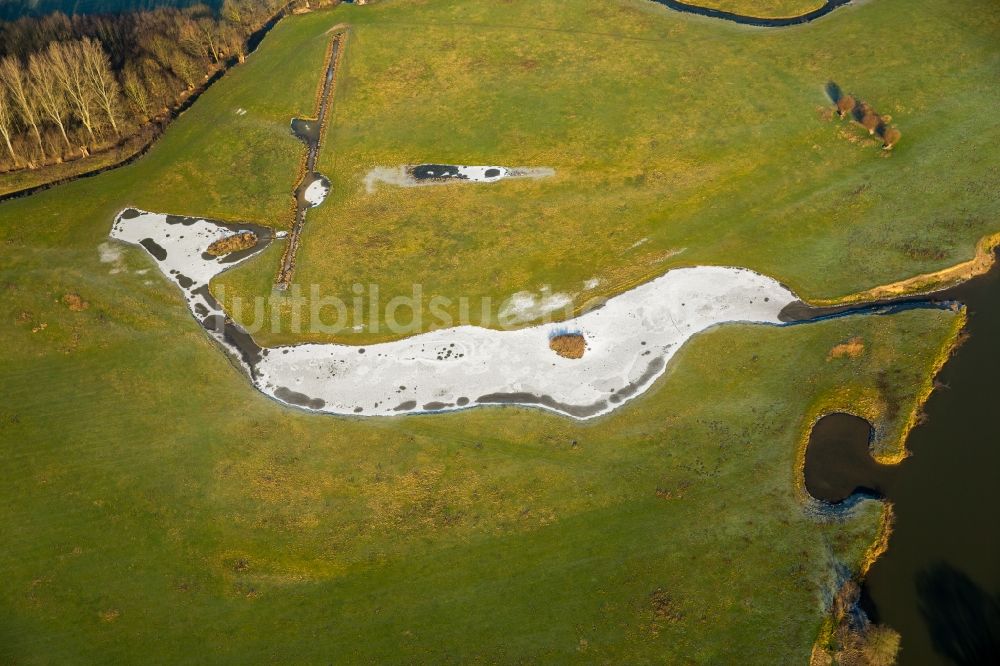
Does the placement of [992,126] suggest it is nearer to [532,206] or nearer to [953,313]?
[953,313]

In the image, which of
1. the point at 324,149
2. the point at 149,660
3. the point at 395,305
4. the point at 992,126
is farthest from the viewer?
the point at 324,149

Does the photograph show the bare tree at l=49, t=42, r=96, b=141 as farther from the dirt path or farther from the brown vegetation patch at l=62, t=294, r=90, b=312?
the brown vegetation patch at l=62, t=294, r=90, b=312

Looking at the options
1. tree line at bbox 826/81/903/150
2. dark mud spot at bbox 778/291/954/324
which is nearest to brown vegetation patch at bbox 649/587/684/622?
dark mud spot at bbox 778/291/954/324

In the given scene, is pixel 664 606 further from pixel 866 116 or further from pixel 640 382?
pixel 866 116

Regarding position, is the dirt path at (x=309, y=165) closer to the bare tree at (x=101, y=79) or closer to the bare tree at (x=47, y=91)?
the bare tree at (x=101, y=79)

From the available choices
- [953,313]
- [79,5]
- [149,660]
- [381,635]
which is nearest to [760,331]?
[953,313]

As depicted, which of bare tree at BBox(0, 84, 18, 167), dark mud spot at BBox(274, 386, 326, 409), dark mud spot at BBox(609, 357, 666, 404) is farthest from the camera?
bare tree at BBox(0, 84, 18, 167)

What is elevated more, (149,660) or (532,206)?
(532,206)

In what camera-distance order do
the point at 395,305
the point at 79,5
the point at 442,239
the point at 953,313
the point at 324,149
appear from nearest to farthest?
the point at 953,313
the point at 395,305
the point at 442,239
the point at 324,149
the point at 79,5
